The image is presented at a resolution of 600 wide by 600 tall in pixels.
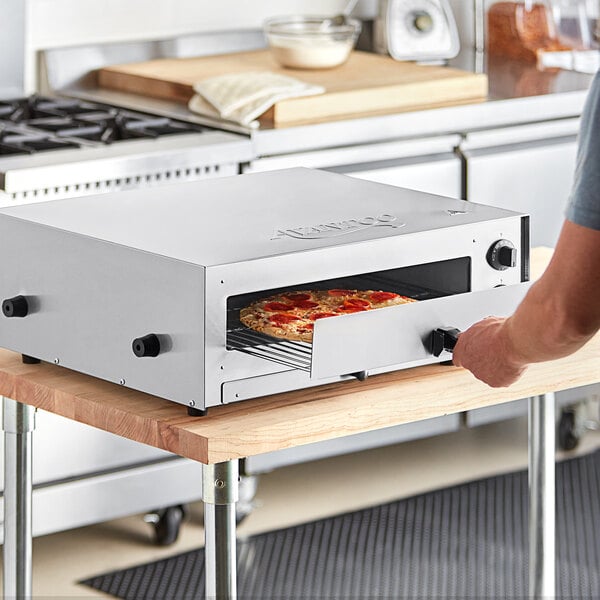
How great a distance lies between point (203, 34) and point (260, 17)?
0.64 ft

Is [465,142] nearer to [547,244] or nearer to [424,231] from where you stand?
[547,244]

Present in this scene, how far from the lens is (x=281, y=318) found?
1.70m

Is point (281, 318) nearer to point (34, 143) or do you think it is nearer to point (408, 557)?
point (34, 143)

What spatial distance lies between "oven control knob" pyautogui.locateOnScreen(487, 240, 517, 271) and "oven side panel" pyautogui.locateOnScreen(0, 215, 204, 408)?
43 centimetres

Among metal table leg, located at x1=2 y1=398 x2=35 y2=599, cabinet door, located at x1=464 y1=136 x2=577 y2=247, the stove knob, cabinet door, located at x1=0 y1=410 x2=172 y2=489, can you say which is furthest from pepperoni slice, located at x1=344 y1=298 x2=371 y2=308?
the stove knob

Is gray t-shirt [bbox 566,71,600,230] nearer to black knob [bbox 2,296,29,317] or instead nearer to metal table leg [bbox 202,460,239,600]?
metal table leg [bbox 202,460,239,600]

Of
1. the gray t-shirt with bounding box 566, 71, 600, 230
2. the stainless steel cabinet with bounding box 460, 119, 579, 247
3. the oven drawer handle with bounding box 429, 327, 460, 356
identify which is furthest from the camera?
the stainless steel cabinet with bounding box 460, 119, 579, 247

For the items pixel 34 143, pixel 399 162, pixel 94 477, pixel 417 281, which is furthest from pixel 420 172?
pixel 417 281

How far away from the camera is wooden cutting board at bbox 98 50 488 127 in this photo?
9.95 feet

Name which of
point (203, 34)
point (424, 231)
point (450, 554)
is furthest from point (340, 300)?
point (203, 34)

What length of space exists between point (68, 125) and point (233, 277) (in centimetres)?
147

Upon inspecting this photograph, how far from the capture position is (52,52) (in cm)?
329

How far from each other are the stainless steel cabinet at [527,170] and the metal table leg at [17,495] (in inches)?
58.3

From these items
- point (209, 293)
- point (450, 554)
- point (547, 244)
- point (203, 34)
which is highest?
point (203, 34)
